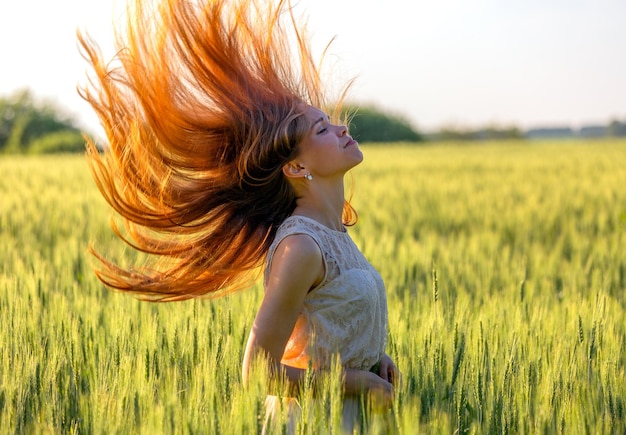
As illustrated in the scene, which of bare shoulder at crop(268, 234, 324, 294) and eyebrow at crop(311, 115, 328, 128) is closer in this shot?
bare shoulder at crop(268, 234, 324, 294)

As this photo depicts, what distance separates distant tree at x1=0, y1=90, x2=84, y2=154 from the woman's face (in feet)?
87.3

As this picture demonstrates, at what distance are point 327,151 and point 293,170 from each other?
9 centimetres

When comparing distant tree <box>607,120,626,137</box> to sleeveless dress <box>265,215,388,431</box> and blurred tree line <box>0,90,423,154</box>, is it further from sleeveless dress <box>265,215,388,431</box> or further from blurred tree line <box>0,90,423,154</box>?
sleeveless dress <box>265,215,388,431</box>

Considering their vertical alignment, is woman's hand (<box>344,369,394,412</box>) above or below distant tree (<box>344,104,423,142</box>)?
below

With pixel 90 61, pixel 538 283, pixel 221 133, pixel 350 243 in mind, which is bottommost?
pixel 538 283

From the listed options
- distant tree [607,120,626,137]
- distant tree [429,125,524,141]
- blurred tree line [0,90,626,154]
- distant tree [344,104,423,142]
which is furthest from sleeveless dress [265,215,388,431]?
distant tree [607,120,626,137]

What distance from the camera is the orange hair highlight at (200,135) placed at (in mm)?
2047

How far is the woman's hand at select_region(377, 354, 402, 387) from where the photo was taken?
76.3 inches

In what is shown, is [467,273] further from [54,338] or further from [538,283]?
[54,338]

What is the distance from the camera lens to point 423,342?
6.97 ft

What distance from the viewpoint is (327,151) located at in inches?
76.7

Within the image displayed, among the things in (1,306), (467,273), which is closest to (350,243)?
(1,306)

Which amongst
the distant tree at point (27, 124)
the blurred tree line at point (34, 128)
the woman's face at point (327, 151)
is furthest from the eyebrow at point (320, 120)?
the distant tree at point (27, 124)

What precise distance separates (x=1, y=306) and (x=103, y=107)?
78 cm
